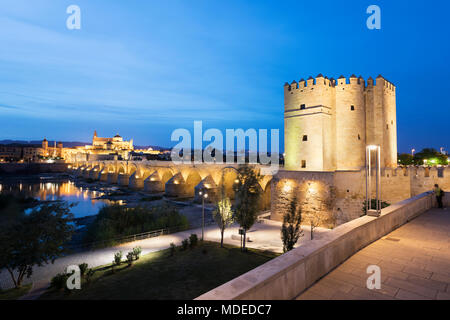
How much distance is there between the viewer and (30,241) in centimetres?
1097

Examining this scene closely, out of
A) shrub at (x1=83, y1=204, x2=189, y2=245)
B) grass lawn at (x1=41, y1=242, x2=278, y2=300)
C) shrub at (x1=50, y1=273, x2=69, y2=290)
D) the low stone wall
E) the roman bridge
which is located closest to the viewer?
the low stone wall

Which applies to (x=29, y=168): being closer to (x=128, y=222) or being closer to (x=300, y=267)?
(x=128, y=222)

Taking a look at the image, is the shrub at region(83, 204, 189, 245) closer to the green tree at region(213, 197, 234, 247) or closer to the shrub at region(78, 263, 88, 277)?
the green tree at region(213, 197, 234, 247)

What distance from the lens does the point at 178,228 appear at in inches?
764

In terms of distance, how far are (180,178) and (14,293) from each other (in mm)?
28647

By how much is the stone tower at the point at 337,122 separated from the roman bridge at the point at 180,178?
4527 mm

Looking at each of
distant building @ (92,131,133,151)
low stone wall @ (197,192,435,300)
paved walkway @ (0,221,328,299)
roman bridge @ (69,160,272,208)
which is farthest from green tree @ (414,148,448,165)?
distant building @ (92,131,133,151)

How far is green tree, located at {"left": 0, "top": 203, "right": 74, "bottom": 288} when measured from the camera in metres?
10.5

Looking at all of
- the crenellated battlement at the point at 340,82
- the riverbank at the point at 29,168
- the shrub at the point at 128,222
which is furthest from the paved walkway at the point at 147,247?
the riverbank at the point at 29,168

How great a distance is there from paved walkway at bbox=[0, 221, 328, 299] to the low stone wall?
6.35 meters

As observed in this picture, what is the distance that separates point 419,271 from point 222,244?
38.2 feet

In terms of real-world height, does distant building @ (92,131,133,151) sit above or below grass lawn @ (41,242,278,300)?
above
